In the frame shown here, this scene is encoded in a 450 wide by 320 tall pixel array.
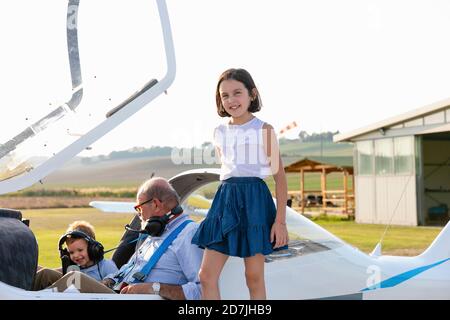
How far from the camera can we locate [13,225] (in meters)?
3.12

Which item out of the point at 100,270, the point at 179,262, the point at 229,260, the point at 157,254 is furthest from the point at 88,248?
the point at 229,260

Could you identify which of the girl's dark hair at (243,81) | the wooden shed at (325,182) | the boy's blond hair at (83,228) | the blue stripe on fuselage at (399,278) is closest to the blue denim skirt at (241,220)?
the girl's dark hair at (243,81)

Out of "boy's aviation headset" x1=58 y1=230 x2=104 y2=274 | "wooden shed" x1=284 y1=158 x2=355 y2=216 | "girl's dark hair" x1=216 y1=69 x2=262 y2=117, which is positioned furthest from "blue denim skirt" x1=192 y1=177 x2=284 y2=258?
"wooden shed" x1=284 y1=158 x2=355 y2=216

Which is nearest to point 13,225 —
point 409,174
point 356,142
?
point 409,174

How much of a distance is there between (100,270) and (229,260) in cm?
100

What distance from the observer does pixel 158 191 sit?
11.0 feet

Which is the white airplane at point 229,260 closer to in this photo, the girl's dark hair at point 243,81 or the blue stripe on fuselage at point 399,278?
the blue stripe on fuselage at point 399,278

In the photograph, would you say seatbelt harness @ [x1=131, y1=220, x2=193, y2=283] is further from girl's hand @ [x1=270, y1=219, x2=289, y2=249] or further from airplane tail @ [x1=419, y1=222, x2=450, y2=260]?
airplane tail @ [x1=419, y1=222, x2=450, y2=260]

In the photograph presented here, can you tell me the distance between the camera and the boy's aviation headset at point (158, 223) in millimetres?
3287

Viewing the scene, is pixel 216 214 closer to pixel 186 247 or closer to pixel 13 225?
pixel 186 247

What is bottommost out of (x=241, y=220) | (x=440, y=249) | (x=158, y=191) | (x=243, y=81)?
(x=440, y=249)

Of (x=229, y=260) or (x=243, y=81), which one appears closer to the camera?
(x=243, y=81)

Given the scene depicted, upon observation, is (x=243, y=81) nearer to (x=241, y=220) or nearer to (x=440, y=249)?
(x=241, y=220)

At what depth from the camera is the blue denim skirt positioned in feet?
9.68
